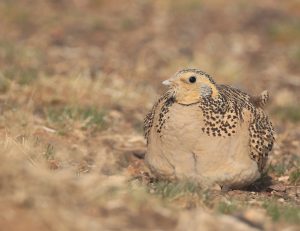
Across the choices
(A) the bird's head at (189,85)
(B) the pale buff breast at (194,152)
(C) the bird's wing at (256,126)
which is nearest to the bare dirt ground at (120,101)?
(B) the pale buff breast at (194,152)

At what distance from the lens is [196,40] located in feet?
43.8

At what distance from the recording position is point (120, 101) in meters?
9.34

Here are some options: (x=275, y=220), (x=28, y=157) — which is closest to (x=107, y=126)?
(x=28, y=157)

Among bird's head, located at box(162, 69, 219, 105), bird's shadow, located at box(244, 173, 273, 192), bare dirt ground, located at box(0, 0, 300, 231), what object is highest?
bird's head, located at box(162, 69, 219, 105)

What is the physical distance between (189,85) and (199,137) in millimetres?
400

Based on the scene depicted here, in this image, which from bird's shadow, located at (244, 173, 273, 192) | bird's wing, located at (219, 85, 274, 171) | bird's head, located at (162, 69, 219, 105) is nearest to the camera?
bird's head, located at (162, 69, 219, 105)

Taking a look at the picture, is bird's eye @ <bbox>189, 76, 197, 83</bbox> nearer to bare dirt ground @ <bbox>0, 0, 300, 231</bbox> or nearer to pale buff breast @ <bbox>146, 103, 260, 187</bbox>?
pale buff breast @ <bbox>146, 103, 260, 187</bbox>

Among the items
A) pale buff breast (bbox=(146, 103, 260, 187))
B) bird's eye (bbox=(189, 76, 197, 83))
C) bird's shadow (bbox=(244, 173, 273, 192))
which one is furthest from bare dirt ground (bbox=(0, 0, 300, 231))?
bird's eye (bbox=(189, 76, 197, 83))

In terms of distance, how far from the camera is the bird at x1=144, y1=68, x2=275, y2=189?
5.87 metres

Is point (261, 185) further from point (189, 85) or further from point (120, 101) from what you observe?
point (120, 101)

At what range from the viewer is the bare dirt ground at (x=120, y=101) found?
4.63m

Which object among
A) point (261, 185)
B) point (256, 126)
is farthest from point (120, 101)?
point (256, 126)

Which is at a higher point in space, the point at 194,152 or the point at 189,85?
the point at 189,85

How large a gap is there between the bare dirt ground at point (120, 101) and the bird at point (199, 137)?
192mm
